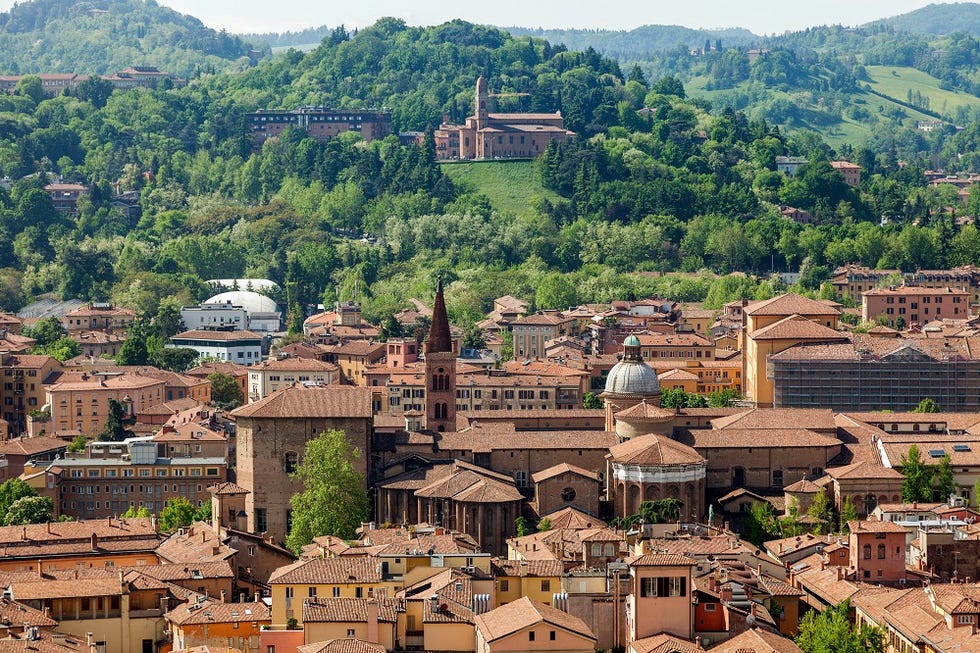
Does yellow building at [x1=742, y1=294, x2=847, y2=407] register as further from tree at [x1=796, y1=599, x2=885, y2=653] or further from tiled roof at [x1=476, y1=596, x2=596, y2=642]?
tiled roof at [x1=476, y1=596, x2=596, y2=642]

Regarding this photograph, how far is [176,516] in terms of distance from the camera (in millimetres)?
66812

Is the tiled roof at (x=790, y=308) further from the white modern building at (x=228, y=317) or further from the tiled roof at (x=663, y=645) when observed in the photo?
the white modern building at (x=228, y=317)

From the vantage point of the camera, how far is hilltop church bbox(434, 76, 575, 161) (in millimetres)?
146375

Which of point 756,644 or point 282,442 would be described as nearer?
point 756,644

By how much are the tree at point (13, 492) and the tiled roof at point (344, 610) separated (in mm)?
24239

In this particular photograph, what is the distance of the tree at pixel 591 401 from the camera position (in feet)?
284

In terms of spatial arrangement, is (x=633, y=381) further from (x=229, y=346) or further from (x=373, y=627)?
(x=229, y=346)

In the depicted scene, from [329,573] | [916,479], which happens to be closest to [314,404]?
[329,573]

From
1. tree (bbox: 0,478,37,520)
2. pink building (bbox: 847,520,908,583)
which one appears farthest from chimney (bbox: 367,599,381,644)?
tree (bbox: 0,478,37,520)

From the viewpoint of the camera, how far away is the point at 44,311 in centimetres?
12362

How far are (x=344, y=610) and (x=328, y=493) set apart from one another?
16.3 meters

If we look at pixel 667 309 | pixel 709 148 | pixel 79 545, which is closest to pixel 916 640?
pixel 79 545

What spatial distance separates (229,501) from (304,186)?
3302 inches

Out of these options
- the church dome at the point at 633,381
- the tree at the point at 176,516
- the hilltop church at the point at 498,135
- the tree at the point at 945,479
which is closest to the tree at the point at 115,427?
the tree at the point at 176,516
